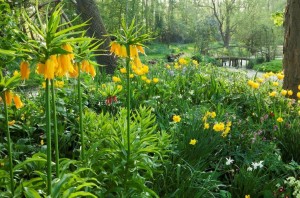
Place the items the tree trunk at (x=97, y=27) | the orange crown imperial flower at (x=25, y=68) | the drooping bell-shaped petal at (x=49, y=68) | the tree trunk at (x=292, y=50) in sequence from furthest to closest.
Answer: the tree trunk at (x=97, y=27) → the tree trunk at (x=292, y=50) → the orange crown imperial flower at (x=25, y=68) → the drooping bell-shaped petal at (x=49, y=68)

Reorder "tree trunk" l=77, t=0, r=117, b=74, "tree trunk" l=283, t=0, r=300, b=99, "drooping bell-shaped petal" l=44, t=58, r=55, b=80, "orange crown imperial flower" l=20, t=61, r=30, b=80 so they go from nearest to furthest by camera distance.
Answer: "drooping bell-shaped petal" l=44, t=58, r=55, b=80, "orange crown imperial flower" l=20, t=61, r=30, b=80, "tree trunk" l=283, t=0, r=300, b=99, "tree trunk" l=77, t=0, r=117, b=74

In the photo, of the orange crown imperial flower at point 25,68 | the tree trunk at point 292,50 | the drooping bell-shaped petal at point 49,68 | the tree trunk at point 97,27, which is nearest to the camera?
the drooping bell-shaped petal at point 49,68

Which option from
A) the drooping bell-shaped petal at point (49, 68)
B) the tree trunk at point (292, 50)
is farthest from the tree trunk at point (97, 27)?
the drooping bell-shaped petal at point (49, 68)

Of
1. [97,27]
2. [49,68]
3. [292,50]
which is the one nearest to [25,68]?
[49,68]

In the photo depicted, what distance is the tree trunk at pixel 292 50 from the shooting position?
509cm

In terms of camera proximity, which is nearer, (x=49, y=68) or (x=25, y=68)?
(x=49, y=68)

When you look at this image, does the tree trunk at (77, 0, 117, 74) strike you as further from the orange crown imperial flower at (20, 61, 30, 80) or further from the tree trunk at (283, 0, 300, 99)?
the orange crown imperial flower at (20, 61, 30, 80)

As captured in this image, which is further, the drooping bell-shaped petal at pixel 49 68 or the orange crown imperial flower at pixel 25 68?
the orange crown imperial flower at pixel 25 68

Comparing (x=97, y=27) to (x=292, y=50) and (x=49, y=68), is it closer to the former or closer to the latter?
(x=292, y=50)

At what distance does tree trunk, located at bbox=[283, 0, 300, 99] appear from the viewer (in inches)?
201

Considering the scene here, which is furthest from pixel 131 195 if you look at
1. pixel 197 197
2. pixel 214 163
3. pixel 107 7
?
pixel 107 7

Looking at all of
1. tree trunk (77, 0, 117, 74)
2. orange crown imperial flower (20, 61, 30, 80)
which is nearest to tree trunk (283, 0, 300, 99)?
tree trunk (77, 0, 117, 74)

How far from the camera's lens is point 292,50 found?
17.0 ft

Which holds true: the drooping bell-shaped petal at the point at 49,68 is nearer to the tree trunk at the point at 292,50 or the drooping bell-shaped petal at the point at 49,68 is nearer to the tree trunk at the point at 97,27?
the tree trunk at the point at 292,50
